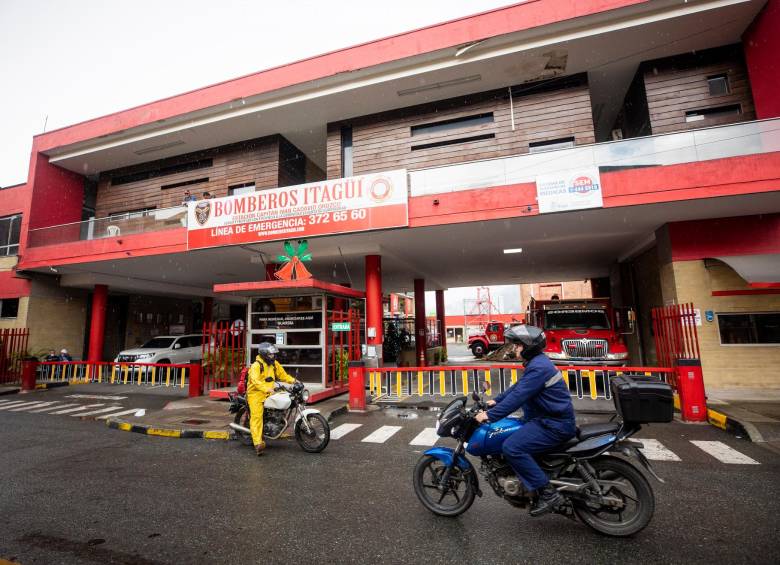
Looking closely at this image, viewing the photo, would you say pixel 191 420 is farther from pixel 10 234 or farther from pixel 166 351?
pixel 10 234

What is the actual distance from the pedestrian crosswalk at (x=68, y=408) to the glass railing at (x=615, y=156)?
9.41m

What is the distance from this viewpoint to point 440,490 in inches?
149

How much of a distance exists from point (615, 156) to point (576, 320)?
486 cm

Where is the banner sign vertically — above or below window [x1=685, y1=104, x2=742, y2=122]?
below

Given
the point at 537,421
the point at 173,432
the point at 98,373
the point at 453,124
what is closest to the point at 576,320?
the point at 453,124

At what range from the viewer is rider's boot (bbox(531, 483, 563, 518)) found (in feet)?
10.8

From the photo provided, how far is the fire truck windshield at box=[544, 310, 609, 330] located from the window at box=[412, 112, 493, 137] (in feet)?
22.4

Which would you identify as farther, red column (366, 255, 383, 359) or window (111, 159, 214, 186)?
window (111, 159, 214, 186)

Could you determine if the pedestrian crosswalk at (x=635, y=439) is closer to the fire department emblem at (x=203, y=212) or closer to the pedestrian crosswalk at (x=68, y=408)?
the pedestrian crosswalk at (x=68, y=408)

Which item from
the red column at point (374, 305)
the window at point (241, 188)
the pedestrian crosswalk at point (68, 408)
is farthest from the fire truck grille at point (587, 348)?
the window at point (241, 188)

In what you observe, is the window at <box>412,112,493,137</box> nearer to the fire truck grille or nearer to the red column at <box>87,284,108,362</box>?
the fire truck grille

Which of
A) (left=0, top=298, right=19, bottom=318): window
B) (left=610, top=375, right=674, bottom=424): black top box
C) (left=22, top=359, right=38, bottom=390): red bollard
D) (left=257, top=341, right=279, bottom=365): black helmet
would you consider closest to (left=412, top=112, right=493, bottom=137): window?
(left=257, top=341, right=279, bottom=365): black helmet

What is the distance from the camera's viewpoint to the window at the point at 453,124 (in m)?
13.5

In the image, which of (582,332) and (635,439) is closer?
(635,439)
